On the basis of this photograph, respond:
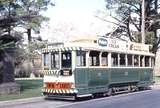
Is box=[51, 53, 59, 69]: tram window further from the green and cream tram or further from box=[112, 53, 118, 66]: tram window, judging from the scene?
box=[112, 53, 118, 66]: tram window

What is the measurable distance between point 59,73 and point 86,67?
1374 mm

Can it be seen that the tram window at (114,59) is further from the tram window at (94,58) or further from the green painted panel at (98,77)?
the tram window at (94,58)

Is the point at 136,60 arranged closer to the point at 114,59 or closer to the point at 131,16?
the point at 114,59

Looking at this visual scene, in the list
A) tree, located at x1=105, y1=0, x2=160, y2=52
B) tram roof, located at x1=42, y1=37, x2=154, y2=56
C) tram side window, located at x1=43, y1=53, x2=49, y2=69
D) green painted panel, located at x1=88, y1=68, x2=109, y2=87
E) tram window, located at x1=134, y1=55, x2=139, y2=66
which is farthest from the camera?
tree, located at x1=105, y1=0, x2=160, y2=52

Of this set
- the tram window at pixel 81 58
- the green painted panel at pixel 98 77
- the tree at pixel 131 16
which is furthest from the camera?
the tree at pixel 131 16

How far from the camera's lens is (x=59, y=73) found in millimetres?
A: 23547

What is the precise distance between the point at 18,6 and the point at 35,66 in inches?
1456

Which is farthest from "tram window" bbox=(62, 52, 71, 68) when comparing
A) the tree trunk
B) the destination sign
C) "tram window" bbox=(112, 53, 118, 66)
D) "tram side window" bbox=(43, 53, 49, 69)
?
the tree trunk

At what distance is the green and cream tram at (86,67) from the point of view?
76.1 feet

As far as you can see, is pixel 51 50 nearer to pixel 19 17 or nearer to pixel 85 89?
pixel 85 89

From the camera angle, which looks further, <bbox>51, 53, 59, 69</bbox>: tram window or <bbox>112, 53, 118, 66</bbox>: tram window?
<bbox>112, 53, 118, 66</bbox>: tram window

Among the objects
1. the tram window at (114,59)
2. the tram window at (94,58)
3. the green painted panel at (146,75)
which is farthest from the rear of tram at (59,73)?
the green painted panel at (146,75)

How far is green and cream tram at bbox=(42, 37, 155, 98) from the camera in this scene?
23203 millimetres

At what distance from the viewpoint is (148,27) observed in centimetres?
5138
